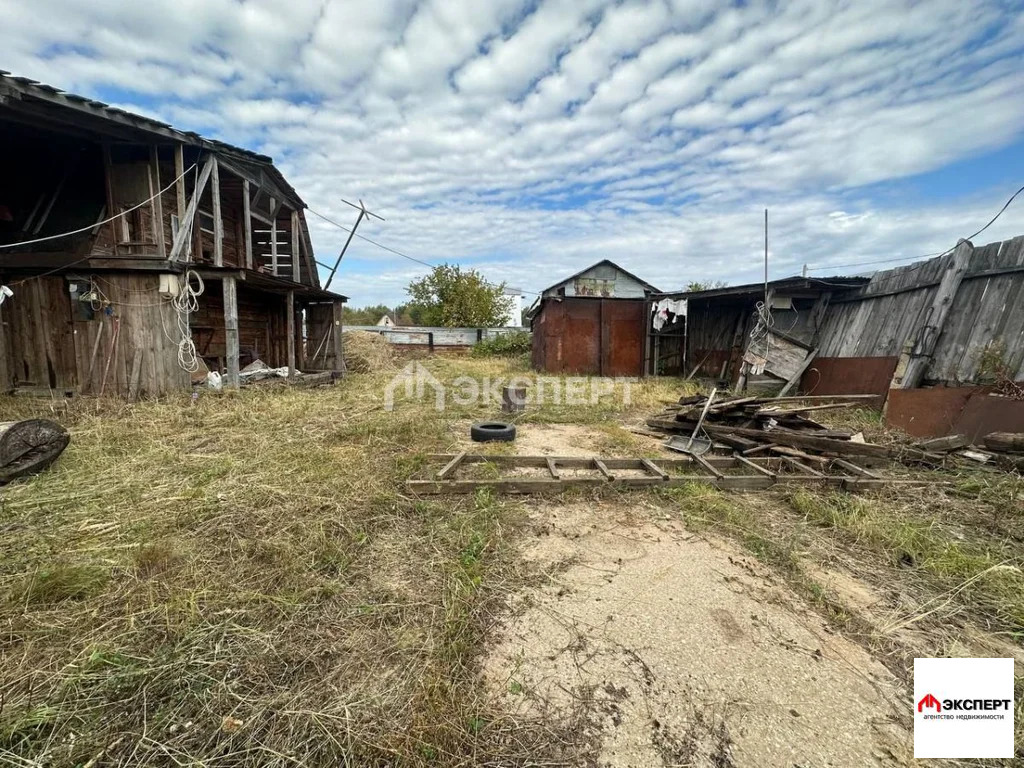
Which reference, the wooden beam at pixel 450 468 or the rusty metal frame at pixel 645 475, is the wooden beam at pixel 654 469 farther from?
the wooden beam at pixel 450 468

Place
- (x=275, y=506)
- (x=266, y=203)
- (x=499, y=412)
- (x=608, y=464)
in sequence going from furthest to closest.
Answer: (x=266, y=203) < (x=499, y=412) < (x=608, y=464) < (x=275, y=506)

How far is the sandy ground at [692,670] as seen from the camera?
155 centimetres

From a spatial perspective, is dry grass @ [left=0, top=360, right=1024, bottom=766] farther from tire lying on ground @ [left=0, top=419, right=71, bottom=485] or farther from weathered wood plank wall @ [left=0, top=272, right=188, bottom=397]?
weathered wood plank wall @ [left=0, top=272, right=188, bottom=397]

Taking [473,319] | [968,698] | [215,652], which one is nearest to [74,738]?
[215,652]

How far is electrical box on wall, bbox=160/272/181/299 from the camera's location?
23.4 feet

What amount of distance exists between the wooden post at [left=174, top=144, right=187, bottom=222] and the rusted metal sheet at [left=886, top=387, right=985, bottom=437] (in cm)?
1205

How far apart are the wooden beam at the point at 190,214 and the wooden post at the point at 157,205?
168mm

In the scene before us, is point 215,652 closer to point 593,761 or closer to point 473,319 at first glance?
point 593,761

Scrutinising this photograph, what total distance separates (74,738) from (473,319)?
31.2 meters

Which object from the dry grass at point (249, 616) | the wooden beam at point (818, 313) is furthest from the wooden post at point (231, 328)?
the wooden beam at point (818, 313)

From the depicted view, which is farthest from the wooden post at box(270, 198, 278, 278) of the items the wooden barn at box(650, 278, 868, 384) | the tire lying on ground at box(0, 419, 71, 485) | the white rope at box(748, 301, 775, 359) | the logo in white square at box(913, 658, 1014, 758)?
the logo in white square at box(913, 658, 1014, 758)

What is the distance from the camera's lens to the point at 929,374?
252 inches

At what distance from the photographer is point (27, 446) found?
384 cm

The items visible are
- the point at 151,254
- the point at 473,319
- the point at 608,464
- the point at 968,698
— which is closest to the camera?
the point at 968,698
